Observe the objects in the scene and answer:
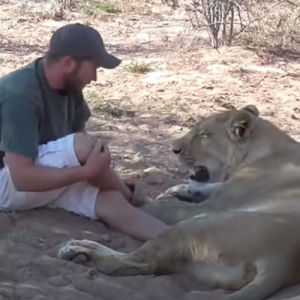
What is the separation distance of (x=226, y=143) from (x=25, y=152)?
4.74 ft

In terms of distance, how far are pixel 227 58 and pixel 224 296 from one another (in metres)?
5.50

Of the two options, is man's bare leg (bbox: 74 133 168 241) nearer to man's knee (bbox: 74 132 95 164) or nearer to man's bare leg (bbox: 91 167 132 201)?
man's bare leg (bbox: 91 167 132 201)

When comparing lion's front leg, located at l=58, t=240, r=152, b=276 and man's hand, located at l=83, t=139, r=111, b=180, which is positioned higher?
man's hand, located at l=83, t=139, r=111, b=180

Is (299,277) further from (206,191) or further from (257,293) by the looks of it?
(206,191)

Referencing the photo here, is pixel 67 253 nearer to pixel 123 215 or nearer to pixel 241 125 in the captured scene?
pixel 123 215

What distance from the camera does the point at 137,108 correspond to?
24.1 ft

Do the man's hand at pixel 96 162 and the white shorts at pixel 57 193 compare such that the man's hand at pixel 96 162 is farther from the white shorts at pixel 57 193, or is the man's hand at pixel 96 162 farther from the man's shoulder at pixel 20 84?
the man's shoulder at pixel 20 84

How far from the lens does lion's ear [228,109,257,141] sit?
500cm

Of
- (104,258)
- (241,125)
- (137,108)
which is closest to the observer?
(104,258)

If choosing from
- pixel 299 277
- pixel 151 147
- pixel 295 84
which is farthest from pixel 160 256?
pixel 295 84

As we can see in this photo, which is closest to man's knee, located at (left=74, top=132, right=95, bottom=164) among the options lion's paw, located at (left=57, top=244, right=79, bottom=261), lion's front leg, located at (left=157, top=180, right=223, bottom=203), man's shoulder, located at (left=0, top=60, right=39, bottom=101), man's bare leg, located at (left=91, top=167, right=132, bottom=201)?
man's bare leg, located at (left=91, top=167, right=132, bottom=201)

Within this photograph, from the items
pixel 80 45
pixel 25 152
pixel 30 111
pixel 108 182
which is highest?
pixel 80 45

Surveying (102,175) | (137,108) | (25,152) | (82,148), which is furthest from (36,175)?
(137,108)

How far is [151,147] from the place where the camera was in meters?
6.32
